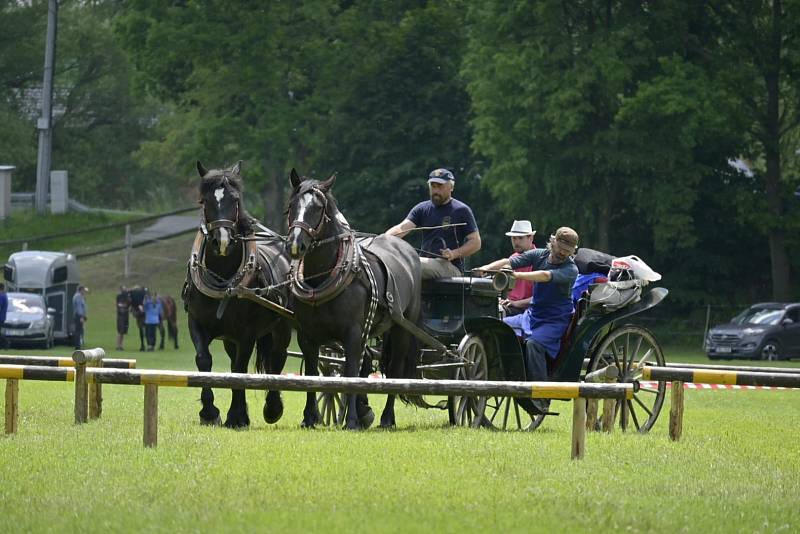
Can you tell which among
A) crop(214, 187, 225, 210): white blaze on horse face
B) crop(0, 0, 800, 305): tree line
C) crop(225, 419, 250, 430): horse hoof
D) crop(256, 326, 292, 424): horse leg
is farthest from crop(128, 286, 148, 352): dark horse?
crop(214, 187, 225, 210): white blaze on horse face

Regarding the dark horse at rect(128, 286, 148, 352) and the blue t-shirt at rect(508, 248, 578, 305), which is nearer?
the blue t-shirt at rect(508, 248, 578, 305)

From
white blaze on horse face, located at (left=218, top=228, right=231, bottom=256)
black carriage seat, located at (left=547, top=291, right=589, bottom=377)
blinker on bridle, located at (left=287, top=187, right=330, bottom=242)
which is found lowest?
black carriage seat, located at (left=547, top=291, right=589, bottom=377)

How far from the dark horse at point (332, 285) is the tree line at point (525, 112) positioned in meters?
30.6

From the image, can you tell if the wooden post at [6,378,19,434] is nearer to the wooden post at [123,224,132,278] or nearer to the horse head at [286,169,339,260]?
the horse head at [286,169,339,260]

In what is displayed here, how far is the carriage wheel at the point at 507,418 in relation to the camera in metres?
15.6

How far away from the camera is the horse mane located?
48.4 ft

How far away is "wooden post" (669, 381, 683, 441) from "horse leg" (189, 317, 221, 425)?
4.10 metres

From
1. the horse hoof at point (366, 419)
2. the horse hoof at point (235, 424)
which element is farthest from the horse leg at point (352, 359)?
the horse hoof at point (235, 424)

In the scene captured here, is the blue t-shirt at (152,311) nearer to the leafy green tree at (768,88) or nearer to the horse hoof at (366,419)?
the leafy green tree at (768,88)

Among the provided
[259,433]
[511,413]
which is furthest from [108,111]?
[259,433]

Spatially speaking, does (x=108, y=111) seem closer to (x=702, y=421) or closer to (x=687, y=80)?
(x=687, y=80)

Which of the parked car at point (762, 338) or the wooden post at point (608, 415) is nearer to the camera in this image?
the wooden post at point (608, 415)

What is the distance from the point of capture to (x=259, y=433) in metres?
13.8

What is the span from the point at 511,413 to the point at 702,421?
2.54 m
